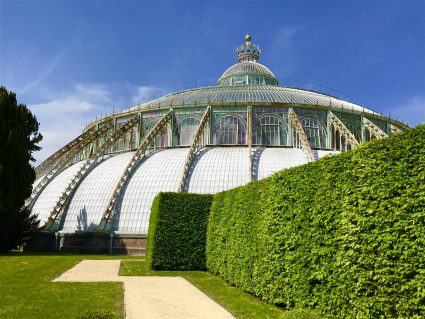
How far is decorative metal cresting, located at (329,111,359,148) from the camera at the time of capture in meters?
32.2

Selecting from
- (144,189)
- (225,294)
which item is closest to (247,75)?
(144,189)

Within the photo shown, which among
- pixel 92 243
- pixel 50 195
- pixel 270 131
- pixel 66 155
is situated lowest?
pixel 92 243

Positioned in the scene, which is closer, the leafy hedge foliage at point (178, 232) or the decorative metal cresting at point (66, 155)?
the leafy hedge foliage at point (178, 232)

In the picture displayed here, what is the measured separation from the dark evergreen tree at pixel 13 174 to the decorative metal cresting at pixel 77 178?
134 centimetres

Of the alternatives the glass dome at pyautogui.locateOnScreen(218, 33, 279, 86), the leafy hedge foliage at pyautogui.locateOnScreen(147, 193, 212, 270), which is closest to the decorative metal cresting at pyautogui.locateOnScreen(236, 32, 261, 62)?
→ the glass dome at pyautogui.locateOnScreen(218, 33, 279, 86)

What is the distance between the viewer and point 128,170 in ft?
105

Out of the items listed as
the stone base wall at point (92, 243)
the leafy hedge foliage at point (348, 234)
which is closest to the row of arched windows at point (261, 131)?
the stone base wall at point (92, 243)

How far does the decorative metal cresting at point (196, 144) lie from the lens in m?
29.5

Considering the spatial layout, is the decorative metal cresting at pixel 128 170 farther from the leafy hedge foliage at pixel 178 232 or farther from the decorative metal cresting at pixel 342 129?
the decorative metal cresting at pixel 342 129

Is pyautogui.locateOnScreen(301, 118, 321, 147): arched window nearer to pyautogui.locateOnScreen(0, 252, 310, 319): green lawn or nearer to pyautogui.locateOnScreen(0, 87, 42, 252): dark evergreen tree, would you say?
pyautogui.locateOnScreen(0, 252, 310, 319): green lawn

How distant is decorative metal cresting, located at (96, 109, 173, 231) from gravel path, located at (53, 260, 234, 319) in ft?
31.1

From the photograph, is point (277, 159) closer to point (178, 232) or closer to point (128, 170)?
point (128, 170)

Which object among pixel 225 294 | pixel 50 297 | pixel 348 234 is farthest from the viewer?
pixel 225 294

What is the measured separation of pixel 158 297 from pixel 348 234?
6.70m
